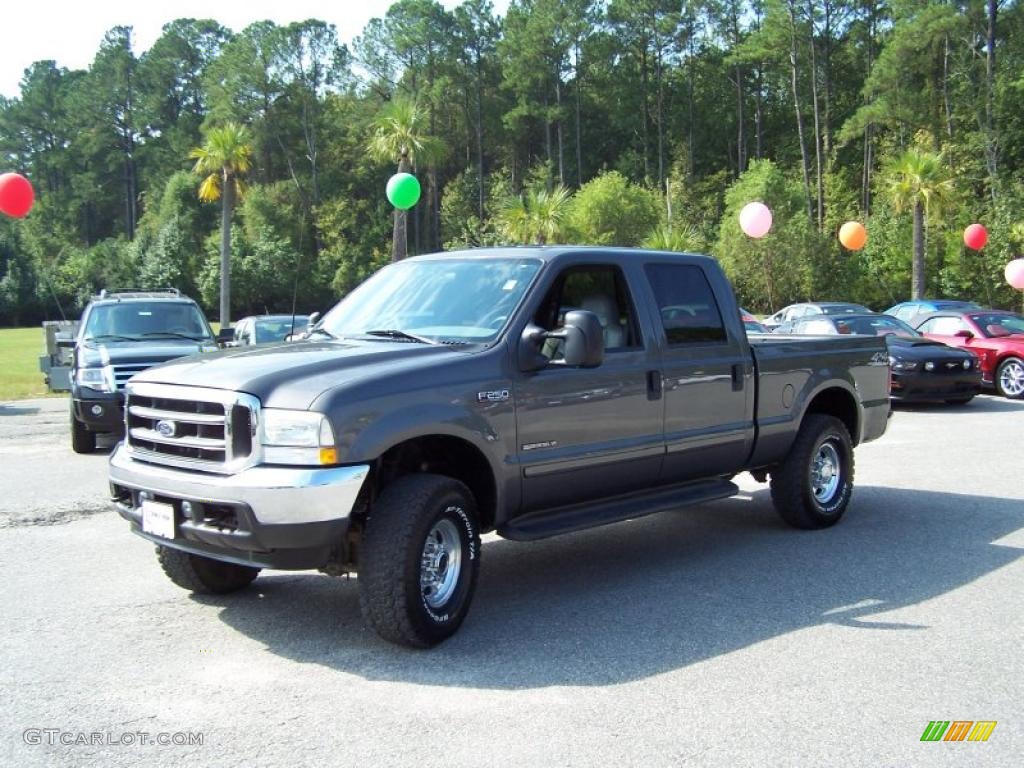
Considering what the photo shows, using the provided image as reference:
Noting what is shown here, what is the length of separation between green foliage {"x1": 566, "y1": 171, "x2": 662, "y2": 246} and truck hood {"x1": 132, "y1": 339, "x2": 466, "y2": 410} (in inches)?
2078

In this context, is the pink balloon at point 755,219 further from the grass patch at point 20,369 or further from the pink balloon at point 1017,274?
the grass patch at point 20,369

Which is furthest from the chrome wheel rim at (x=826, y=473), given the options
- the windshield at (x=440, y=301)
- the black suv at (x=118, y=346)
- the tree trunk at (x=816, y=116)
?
the tree trunk at (x=816, y=116)

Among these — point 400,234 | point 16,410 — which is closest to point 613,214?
point 400,234

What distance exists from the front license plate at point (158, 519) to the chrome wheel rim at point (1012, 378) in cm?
1652

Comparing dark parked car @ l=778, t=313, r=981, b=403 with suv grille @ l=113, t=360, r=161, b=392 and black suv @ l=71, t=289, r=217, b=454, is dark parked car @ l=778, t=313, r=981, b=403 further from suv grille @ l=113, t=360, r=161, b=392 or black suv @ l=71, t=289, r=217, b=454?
suv grille @ l=113, t=360, r=161, b=392

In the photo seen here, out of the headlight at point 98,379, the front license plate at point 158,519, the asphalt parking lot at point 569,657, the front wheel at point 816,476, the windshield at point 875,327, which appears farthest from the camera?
the windshield at point 875,327

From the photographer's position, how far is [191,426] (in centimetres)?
500

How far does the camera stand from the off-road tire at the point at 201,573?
19.0ft

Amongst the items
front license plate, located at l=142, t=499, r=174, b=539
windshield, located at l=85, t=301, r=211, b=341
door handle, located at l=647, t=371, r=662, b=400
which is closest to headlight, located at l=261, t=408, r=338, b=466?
front license plate, located at l=142, t=499, r=174, b=539

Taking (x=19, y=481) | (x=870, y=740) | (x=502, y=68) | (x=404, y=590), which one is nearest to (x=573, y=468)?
(x=404, y=590)

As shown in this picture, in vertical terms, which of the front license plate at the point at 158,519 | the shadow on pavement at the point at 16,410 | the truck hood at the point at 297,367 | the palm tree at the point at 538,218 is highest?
the palm tree at the point at 538,218

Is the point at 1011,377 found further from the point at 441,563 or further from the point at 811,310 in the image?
the point at 441,563

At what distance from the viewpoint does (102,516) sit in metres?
8.48

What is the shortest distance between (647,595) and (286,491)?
2.47 m
